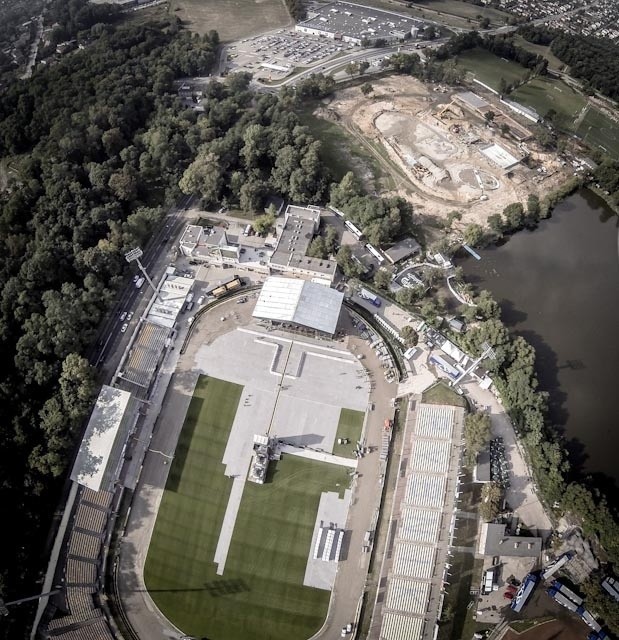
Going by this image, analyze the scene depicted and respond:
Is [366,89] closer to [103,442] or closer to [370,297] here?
[370,297]

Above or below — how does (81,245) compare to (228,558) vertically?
above

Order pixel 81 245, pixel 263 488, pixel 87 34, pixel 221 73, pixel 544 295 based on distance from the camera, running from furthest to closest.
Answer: pixel 87 34 → pixel 221 73 → pixel 544 295 → pixel 81 245 → pixel 263 488

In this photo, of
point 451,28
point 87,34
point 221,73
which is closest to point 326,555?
point 221,73

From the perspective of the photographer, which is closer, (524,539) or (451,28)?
(524,539)

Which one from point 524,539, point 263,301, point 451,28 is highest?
point 451,28

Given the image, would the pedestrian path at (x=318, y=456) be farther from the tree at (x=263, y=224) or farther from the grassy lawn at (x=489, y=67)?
the grassy lawn at (x=489, y=67)

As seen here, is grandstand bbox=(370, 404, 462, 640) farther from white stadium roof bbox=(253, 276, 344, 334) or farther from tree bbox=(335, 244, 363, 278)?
tree bbox=(335, 244, 363, 278)

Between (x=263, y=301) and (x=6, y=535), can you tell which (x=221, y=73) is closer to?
(x=263, y=301)

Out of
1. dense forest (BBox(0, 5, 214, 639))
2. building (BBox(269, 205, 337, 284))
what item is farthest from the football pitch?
building (BBox(269, 205, 337, 284))
